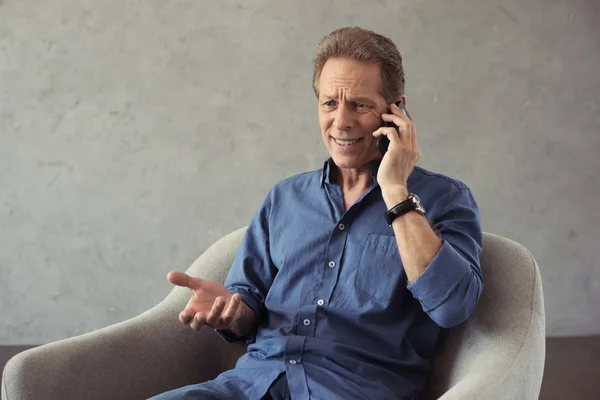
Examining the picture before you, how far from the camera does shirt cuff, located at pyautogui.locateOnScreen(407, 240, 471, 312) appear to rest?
1613 mm

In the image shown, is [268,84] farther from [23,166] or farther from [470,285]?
[470,285]

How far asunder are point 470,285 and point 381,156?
45cm

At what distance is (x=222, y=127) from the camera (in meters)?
3.35

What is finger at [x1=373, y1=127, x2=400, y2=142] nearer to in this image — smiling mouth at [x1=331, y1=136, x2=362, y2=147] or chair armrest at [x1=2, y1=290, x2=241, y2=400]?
smiling mouth at [x1=331, y1=136, x2=362, y2=147]

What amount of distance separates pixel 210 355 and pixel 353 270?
1.67 ft

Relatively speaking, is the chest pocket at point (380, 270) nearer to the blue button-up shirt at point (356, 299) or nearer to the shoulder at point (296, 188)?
the blue button-up shirt at point (356, 299)

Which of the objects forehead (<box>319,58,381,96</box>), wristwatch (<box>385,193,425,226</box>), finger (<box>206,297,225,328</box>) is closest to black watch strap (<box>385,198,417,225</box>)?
wristwatch (<box>385,193,425,226</box>)

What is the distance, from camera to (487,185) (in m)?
3.39

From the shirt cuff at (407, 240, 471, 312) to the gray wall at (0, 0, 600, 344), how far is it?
5.80 ft

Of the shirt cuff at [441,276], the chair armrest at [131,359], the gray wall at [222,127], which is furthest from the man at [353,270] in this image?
the gray wall at [222,127]

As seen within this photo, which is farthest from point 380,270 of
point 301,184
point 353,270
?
point 301,184

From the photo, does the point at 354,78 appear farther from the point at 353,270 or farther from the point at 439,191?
the point at 353,270

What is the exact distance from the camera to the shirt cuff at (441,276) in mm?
1613

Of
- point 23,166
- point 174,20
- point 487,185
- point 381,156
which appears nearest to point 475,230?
point 381,156
